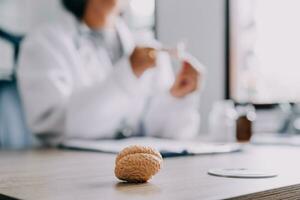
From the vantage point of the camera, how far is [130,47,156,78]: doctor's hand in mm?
1503

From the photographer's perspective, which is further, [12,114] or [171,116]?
[12,114]

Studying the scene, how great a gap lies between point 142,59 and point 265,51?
1.17 m

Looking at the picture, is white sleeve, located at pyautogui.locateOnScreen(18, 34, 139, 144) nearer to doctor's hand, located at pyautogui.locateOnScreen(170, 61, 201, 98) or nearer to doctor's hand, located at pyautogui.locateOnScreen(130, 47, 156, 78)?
doctor's hand, located at pyautogui.locateOnScreen(130, 47, 156, 78)

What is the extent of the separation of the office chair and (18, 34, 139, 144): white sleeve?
0.10 m

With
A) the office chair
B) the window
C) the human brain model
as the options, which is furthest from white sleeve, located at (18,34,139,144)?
the window

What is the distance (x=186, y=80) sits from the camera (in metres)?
1.72

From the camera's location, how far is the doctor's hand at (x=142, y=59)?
1.50 meters

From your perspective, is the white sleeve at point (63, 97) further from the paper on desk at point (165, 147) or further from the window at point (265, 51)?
the window at point (265, 51)

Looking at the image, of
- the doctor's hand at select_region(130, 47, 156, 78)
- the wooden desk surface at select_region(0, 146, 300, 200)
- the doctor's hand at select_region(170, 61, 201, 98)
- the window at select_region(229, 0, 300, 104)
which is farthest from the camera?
the window at select_region(229, 0, 300, 104)

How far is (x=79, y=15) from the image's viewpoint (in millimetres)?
1865

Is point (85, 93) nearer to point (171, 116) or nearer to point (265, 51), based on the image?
point (171, 116)

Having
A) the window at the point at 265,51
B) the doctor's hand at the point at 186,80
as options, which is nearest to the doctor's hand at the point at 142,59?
the doctor's hand at the point at 186,80

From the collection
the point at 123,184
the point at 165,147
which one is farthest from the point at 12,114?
the point at 123,184

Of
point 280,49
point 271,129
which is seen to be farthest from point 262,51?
point 271,129
